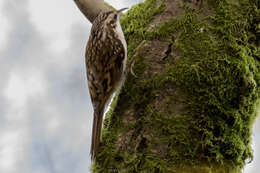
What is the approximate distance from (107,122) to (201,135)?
20.0 inches

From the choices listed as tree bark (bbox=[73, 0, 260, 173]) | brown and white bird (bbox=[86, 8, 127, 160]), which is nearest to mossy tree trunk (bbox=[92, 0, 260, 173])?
tree bark (bbox=[73, 0, 260, 173])

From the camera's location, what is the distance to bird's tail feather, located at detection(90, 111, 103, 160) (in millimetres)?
1580

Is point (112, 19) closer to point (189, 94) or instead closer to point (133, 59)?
point (133, 59)

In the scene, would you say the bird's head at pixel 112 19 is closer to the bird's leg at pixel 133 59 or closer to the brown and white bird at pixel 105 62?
the brown and white bird at pixel 105 62

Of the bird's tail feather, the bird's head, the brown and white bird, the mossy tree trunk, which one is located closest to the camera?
the mossy tree trunk

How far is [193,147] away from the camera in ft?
4.46

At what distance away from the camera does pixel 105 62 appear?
78.6 inches

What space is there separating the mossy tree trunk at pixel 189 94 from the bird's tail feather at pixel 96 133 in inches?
1.8

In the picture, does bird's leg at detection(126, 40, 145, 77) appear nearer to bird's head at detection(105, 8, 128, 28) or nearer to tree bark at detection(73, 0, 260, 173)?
tree bark at detection(73, 0, 260, 173)

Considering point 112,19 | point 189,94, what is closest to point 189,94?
point 189,94

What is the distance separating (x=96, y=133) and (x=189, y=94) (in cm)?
53

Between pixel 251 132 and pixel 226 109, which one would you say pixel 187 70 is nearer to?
pixel 226 109

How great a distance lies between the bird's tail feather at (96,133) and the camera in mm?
1580

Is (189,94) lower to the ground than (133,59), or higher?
lower
